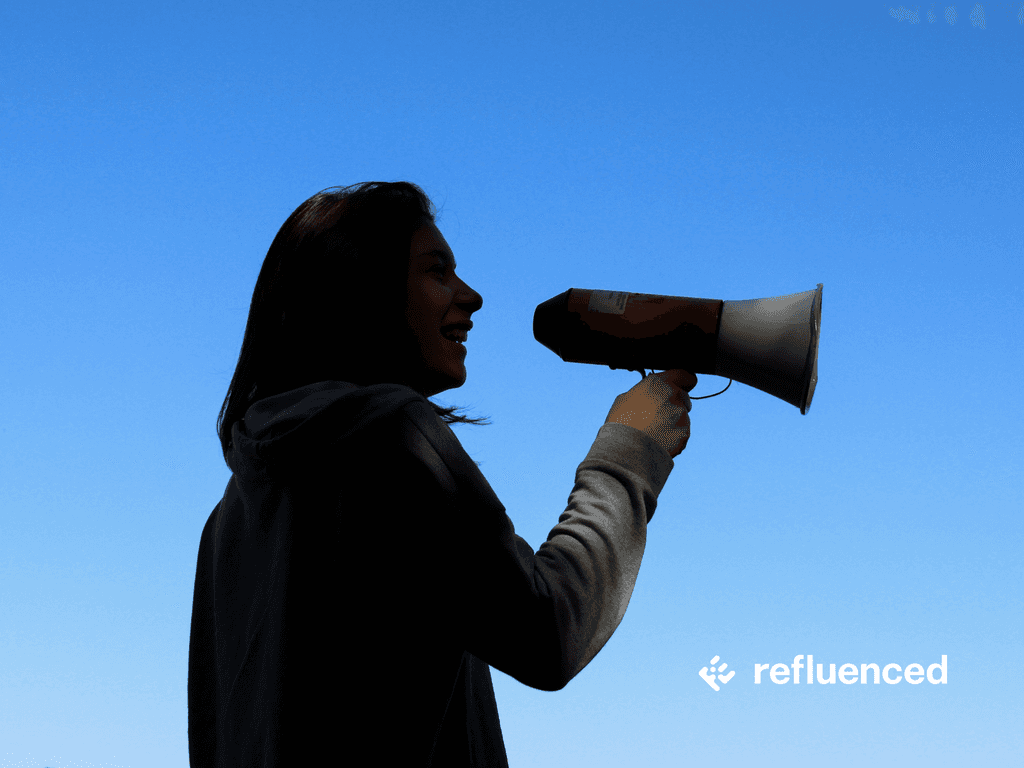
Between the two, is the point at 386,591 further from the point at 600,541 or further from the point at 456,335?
the point at 456,335

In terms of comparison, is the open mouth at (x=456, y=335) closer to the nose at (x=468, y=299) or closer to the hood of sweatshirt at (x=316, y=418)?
the nose at (x=468, y=299)

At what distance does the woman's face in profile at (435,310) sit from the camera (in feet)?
6.57

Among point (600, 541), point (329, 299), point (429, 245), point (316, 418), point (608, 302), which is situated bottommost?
point (600, 541)

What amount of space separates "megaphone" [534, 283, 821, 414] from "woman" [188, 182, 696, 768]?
38 centimetres

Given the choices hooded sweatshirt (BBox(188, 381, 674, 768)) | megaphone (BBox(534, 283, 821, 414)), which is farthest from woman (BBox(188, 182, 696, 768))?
megaphone (BBox(534, 283, 821, 414))

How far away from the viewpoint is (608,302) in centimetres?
252

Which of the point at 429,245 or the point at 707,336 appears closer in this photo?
the point at 429,245

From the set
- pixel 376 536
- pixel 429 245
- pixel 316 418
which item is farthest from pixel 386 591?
pixel 429 245

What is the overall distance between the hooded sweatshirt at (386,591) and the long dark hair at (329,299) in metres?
0.16

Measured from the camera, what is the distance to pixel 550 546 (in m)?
1.80

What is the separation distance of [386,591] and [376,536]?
0.31 feet

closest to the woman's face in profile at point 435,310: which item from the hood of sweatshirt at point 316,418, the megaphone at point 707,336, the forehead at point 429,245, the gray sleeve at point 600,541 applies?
the forehead at point 429,245

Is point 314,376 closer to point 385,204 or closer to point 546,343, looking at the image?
point 385,204

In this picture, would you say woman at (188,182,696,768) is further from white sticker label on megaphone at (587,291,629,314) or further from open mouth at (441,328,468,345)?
white sticker label on megaphone at (587,291,629,314)
